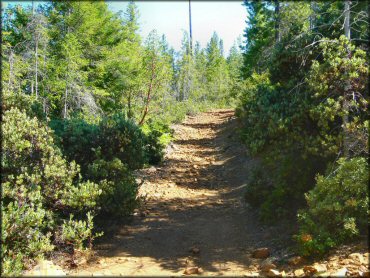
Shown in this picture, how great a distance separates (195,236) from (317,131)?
3.35 meters

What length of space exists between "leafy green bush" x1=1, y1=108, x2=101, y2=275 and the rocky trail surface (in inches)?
36.2

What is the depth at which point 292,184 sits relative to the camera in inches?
296

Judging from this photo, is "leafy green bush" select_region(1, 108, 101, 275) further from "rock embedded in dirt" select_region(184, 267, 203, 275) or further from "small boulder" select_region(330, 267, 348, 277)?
"small boulder" select_region(330, 267, 348, 277)

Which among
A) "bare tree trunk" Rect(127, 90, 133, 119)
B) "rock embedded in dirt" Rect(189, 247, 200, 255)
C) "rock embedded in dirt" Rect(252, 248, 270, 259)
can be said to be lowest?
"rock embedded in dirt" Rect(189, 247, 200, 255)

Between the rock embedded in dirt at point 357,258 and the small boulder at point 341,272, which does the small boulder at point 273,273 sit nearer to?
the small boulder at point 341,272

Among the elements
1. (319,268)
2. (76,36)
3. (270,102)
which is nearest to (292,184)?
(270,102)

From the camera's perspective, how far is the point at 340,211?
5656 mm

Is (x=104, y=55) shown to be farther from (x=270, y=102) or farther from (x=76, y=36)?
(x=270, y=102)

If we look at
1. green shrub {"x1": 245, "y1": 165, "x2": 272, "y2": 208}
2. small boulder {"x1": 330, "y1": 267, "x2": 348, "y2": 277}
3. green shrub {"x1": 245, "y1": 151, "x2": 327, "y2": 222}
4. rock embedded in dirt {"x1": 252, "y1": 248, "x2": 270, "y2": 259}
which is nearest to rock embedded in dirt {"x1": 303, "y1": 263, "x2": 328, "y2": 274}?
small boulder {"x1": 330, "y1": 267, "x2": 348, "y2": 277}

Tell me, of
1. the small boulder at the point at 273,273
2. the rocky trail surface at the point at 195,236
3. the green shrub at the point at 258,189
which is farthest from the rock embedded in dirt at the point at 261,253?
the green shrub at the point at 258,189

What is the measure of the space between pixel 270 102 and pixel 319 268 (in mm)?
3719

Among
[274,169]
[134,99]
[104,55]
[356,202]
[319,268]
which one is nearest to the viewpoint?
[319,268]

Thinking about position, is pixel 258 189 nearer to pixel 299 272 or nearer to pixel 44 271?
pixel 299 272

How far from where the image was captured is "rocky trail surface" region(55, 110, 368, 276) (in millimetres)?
6043
